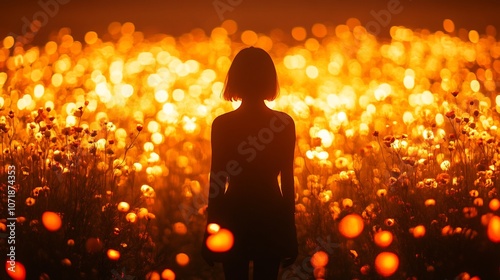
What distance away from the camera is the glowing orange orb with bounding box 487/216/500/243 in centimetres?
630

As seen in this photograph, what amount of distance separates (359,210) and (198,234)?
1.69 m

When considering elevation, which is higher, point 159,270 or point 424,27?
point 424,27

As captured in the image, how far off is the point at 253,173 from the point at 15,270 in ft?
7.16

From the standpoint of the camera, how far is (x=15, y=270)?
19.7 ft

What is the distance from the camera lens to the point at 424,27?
1216 inches

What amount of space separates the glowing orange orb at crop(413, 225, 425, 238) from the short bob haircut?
1.90 m

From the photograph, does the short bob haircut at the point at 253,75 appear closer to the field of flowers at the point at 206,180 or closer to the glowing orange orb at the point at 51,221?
the field of flowers at the point at 206,180

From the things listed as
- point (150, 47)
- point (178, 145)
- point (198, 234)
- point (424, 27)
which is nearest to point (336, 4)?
point (424, 27)

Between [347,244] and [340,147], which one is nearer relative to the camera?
[347,244]

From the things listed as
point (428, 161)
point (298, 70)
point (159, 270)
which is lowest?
point (159, 270)

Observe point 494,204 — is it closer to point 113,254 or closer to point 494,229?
point 494,229

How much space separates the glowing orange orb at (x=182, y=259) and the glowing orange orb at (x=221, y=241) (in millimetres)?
2493

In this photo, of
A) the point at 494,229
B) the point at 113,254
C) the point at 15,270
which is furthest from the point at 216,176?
the point at 494,229

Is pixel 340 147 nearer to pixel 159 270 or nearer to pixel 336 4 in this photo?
pixel 159 270
